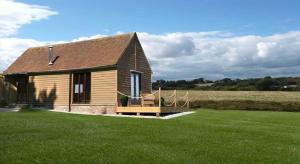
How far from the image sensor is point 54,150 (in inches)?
419

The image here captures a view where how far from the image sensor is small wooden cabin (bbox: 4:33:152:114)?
26.9 m

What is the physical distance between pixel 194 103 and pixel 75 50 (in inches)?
607

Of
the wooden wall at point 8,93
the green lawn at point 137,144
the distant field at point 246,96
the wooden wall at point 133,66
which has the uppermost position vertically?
the wooden wall at point 133,66

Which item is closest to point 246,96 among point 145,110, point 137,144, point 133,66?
point 133,66

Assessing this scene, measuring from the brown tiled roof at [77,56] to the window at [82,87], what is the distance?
78 cm

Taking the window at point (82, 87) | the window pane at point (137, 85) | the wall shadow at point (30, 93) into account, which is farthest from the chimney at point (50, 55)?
the window pane at point (137, 85)

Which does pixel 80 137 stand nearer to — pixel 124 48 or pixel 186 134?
pixel 186 134

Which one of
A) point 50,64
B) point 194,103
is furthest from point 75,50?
point 194,103

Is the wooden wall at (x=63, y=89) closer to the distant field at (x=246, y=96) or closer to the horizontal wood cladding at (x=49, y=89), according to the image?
the horizontal wood cladding at (x=49, y=89)

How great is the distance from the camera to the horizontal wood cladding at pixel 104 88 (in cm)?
2647

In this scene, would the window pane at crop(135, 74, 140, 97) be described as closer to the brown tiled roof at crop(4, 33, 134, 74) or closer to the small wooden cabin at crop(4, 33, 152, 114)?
the small wooden cabin at crop(4, 33, 152, 114)

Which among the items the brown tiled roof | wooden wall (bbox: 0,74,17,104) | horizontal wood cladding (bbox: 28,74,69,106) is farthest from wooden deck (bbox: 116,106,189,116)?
wooden wall (bbox: 0,74,17,104)

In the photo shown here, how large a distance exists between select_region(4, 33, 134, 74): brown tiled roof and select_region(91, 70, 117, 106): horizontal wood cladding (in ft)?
2.41

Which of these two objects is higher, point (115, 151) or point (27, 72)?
point (27, 72)
